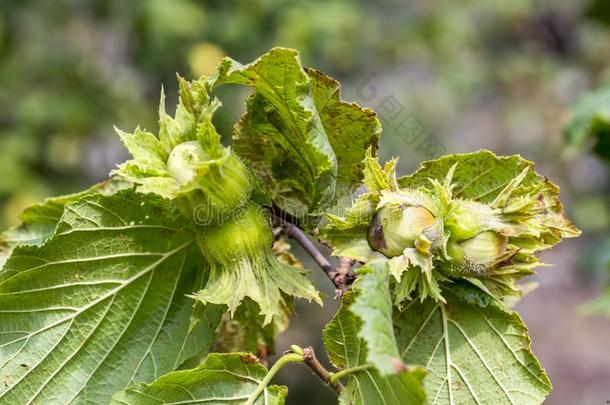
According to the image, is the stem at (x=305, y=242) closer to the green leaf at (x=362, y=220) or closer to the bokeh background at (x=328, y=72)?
the green leaf at (x=362, y=220)

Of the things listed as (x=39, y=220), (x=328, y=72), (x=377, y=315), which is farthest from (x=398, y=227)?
Result: (x=328, y=72)

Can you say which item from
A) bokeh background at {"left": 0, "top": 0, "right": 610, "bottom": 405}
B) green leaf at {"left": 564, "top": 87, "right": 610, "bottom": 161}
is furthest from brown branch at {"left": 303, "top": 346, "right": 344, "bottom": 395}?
bokeh background at {"left": 0, "top": 0, "right": 610, "bottom": 405}

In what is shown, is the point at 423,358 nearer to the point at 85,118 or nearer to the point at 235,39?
the point at 235,39

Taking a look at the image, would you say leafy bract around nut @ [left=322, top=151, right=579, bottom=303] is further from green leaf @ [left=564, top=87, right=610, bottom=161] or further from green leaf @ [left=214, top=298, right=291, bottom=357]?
green leaf @ [left=564, top=87, right=610, bottom=161]

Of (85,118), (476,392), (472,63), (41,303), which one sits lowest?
(476,392)

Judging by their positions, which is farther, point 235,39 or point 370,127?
point 235,39

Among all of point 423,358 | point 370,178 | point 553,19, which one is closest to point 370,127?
point 370,178

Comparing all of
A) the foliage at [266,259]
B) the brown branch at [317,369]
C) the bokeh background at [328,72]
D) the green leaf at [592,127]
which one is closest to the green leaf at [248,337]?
the foliage at [266,259]

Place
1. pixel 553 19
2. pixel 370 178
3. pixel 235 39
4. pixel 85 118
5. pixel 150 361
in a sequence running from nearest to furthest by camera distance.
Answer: pixel 370 178
pixel 150 361
pixel 235 39
pixel 85 118
pixel 553 19
